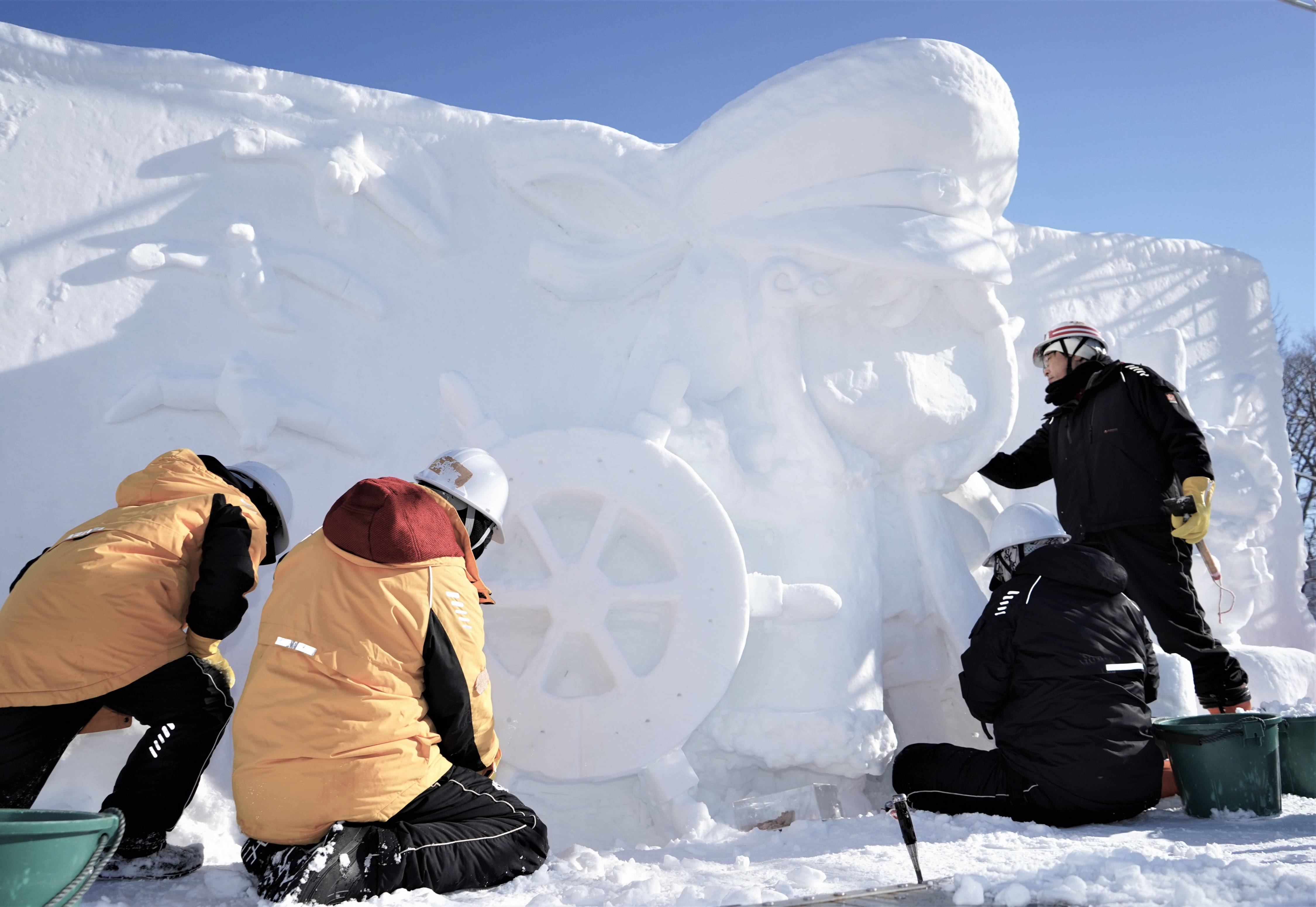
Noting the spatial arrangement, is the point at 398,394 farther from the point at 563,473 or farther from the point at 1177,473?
the point at 1177,473

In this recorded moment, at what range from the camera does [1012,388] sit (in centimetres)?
373

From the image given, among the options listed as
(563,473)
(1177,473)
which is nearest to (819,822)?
(563,473)

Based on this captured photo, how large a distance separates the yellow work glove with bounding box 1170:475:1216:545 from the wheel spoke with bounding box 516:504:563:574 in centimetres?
184

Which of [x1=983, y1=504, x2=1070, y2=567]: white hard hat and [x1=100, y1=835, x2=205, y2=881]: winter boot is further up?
[x1=983, y1=504, x2=1070, y2=567]: white hard hat

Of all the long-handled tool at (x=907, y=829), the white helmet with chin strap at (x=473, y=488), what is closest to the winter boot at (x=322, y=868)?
the white helmet with chin strap at (x=473, y=488)

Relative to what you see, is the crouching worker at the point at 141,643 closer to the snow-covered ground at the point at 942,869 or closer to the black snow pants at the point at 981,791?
the snow-covered ground at the point at 942,869

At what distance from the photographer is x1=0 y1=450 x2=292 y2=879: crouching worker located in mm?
1984

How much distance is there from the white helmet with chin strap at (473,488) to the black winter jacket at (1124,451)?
188 centimetres

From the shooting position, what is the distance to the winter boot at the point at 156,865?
1.99 metres

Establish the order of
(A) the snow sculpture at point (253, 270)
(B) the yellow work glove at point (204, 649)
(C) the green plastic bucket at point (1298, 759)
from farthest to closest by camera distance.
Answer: (A) the snow sculpture at point (253, 270), (C) the green plastic bucket at point (1298, 759), (B) the yellow work glove at point (204, 649)

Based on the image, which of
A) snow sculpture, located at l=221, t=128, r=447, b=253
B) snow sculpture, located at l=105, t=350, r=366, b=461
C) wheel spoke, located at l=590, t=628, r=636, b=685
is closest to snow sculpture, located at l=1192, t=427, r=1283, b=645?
wheel spoke, located at l=590, t=628, r=636, b=685

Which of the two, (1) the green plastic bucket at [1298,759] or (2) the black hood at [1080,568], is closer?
(2) the black hood at [1080,568]

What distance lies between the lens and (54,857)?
4.53 ft

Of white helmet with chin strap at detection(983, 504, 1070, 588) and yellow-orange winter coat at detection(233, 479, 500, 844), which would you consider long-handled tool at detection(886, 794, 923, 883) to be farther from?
white helmet with chin strap at detection(983, 504, 1070, 588)
